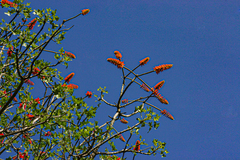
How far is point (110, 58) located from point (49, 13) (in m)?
2.27

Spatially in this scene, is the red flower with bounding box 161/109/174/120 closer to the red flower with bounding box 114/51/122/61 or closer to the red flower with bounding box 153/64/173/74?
the red flower with bounding box 153/64/173/74

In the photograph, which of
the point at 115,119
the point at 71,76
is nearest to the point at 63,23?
the point at 71,76

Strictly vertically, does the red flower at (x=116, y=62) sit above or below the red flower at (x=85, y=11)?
below

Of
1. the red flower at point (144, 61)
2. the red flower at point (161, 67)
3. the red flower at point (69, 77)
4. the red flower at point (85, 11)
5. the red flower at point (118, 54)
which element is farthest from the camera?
the red flower at point (69, 77)

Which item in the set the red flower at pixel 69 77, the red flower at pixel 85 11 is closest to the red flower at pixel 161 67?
the red flower at pixel 85 11

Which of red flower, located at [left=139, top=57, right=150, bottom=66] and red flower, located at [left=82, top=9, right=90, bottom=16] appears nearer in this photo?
red flower, located at [left=82, top=9, right=90, bottom=16]

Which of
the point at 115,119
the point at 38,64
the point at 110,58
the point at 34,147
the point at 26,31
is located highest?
the point at 110,58

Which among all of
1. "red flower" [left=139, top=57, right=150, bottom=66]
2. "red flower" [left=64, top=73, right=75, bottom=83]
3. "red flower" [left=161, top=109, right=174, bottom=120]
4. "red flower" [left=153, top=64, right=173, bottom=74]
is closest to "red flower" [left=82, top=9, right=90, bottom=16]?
"red flower" [left=64, top=73, right=75, bottom=83]

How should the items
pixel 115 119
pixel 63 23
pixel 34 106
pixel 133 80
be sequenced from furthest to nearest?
pixel 133 80 < pixel 115 119 < pixel 34 106 < pixel 63 23

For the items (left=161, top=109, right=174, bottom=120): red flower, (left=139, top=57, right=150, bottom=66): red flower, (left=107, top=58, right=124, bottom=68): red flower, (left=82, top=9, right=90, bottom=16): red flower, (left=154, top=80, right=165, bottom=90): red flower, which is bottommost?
(left=161, top=109, right=174, bottom=120): red flower

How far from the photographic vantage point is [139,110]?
15.8 feet

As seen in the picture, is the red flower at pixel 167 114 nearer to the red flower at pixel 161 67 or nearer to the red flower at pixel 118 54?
the red flower at pixel 161 67

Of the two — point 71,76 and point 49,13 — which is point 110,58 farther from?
point 49,13

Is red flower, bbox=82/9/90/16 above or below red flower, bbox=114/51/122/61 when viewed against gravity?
above
